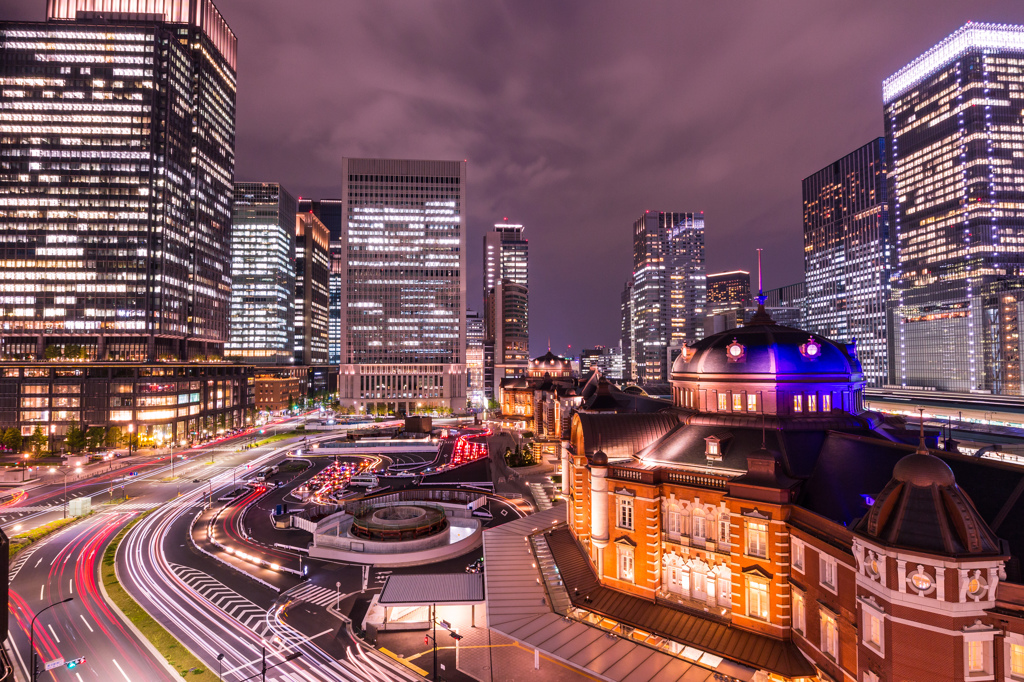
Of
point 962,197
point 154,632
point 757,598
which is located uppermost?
point 962,197

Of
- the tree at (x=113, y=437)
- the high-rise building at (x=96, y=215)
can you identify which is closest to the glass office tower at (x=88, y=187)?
the high-rise building at (x=96, y=215)

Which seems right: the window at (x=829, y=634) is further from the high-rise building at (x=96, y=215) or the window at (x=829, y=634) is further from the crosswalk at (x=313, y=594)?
the high-rise building at (x=96, y=215)

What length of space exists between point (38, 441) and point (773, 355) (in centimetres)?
13885

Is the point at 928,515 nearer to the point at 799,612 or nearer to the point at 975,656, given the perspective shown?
the point at 975,656

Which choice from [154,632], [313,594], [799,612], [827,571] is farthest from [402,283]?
[827,571]

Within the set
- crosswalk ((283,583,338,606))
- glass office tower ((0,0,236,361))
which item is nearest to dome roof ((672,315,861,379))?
crosswalk ((283,583,338,606))

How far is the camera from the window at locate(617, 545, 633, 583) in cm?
3406

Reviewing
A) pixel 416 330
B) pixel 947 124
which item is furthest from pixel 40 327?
pixel 947 124

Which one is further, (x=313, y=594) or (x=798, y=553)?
(x=313, y=594)

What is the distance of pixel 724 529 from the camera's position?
30.9m

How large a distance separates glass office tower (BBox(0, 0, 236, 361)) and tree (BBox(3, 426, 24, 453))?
2241cm

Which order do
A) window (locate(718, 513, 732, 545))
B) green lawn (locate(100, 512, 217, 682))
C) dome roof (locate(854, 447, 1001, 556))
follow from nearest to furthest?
dome roof (locate(854, 447, 1001, 556)) < window (locate(718, 513, 732, 545)) < green lawn (locate(100, 512, 217, 682))

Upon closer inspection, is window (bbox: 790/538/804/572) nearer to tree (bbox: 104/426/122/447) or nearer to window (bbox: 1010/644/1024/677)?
window (bbox: 1010/644/1024/677)

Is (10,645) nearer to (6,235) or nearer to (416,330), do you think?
(6,235)
